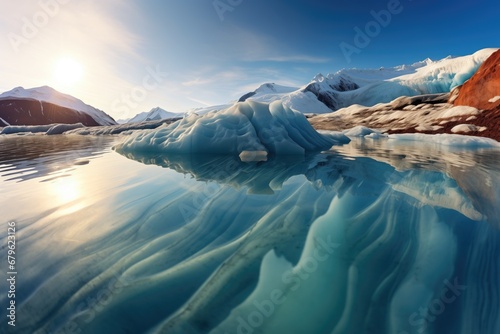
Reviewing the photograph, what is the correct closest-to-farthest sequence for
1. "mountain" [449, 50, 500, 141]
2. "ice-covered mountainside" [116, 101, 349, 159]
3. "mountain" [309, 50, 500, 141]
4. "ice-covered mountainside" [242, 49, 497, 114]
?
"ice-covered mountainside" [116, 101, 349, 159]
"mountain" [449, 50, 500, 141]
"mountain" [309, 50, 500, 141]
"ice-covered mountainside" [242, 49, 497, 114]

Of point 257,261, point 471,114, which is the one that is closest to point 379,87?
point 471,114

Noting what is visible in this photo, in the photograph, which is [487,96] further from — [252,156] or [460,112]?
[252,156]

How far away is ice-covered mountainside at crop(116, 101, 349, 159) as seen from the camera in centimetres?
907

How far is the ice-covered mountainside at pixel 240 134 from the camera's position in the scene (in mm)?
9070

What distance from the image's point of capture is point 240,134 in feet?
30.4

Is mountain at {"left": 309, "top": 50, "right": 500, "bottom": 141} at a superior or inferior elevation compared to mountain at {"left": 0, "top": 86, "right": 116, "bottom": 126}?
inferior

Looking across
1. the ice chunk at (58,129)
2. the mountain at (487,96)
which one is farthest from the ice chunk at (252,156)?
the ice chunk at (58,129)

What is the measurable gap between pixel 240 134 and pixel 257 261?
7567mm

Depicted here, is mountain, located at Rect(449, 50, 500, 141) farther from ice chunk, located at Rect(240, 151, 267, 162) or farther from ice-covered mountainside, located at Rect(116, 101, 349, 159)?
ice chunk, located at Rect(240, 151, 267, 162)

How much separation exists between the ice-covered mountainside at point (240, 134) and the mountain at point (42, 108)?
4236 inches

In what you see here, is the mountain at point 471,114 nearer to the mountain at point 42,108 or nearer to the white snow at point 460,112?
the white snow at point 460,112

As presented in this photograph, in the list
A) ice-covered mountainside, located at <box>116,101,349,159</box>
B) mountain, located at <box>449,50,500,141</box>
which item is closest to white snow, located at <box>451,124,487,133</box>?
mountain, located at <box>449,50,500,141</box>

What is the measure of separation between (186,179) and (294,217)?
2.92m

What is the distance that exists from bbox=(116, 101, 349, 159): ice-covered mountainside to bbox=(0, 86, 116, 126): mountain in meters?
108
